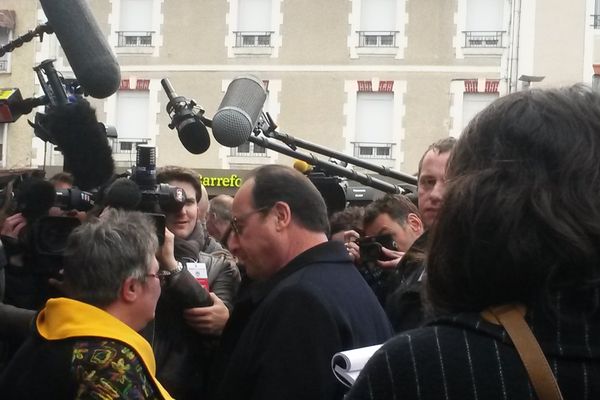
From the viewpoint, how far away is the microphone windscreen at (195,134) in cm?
399

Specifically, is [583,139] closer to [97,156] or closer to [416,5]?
[97,156]

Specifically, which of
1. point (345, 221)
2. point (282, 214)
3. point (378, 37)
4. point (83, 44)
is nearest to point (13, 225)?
point (83, 44)

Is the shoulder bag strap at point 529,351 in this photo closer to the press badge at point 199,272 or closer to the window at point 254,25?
the press badge at point 199,272

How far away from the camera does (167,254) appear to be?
3.27m

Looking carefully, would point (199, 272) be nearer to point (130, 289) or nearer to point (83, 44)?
point (130, 289)

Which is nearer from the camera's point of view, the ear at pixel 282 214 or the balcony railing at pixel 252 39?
the ear at pixel 282 214

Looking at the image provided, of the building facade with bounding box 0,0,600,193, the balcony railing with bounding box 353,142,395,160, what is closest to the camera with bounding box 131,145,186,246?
the building facade with bounding box 0,0,600,193

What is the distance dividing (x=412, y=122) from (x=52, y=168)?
7722 mm

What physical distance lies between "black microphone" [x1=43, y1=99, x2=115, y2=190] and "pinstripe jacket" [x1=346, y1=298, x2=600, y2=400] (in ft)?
7.18

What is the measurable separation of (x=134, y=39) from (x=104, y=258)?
17617 mm

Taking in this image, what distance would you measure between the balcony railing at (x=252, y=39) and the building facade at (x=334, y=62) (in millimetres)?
22

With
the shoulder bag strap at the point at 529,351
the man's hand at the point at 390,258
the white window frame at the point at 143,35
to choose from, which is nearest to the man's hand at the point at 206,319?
the man's hand at the point at 390,258

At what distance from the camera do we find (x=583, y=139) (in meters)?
1.31

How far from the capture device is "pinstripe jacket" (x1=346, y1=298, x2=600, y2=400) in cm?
123
